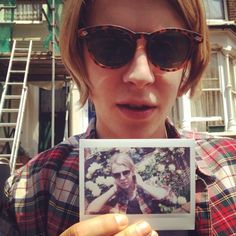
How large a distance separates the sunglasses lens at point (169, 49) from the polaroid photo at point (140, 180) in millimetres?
262

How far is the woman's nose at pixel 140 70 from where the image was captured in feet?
3.48

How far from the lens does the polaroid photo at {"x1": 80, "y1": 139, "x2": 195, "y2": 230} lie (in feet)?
3.19

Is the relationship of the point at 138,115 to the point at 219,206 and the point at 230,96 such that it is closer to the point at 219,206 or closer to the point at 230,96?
the point at 219,206

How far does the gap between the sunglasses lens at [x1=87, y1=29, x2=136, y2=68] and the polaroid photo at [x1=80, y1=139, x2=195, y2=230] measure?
261mm

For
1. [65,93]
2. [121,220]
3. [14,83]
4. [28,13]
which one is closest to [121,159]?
[121,220]

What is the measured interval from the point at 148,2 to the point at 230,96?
8.20 meters

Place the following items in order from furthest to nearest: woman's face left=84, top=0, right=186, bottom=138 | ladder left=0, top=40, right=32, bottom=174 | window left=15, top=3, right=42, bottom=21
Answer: window left=15, top=3, right=42, bottom=21
ladder left=0, top=40, right=32, bottom=174
woman's face left=84, top=0, right=186, bottom=138

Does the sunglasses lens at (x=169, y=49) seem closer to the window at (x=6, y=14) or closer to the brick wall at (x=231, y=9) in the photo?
the window at (x=6, y=14)

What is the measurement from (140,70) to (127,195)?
354 mm

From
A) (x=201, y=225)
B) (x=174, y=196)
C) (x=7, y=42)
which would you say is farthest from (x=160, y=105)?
(x=7, y=42)

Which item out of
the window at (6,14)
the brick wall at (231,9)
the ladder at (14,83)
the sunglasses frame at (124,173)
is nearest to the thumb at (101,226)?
the sunglasses frame at (124,173)

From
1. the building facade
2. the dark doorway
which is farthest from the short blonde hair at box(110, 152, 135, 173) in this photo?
the dark doorway

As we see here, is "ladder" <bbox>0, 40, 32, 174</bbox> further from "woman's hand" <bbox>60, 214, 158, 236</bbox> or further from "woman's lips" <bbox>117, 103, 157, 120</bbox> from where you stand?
"woman's hand" <bbox>60, 214, 158, 236</bbox>

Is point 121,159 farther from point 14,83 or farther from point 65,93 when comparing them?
point 65,93
